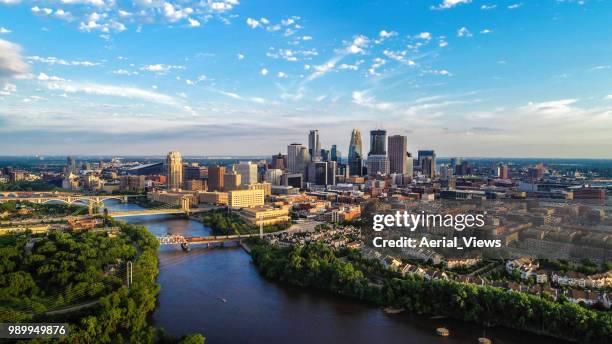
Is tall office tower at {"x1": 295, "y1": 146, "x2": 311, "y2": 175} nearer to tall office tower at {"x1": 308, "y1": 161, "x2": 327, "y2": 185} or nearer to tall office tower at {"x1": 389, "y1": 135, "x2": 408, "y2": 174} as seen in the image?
tall office tower at {"x1": 308, "y1": 161, "x2": 327, "y2": 185}

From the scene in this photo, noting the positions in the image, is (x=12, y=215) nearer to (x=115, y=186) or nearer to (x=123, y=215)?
(x=123, y=215)

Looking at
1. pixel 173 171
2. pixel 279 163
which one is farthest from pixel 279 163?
pixel 173 171

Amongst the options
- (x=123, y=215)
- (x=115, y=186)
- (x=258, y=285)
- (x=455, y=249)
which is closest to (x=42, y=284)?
Result: (x=258, y=285)

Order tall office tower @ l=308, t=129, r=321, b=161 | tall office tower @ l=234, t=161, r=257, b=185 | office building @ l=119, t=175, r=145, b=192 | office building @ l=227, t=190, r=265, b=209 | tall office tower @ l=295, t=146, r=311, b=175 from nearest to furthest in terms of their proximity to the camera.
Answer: office building @ l=227, t=190, r=265, b=209
office building @ l=119, t=175, r=145, b=192
tall office tower @ l=234, t=161, r=257, b=185
tall office tower @ l=295, t=146, r=311, b=175
tall office tower @ l=308, t=129, r=321, b=161

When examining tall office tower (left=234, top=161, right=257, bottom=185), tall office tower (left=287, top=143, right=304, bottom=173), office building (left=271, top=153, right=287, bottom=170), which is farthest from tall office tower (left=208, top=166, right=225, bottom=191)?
→ office building (left=271, top=153, right=287, bottom=170)

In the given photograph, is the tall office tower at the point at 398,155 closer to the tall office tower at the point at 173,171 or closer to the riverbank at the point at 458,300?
the tall office tower at the point at 173,171

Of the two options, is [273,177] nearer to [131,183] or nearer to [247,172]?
[247,172]
